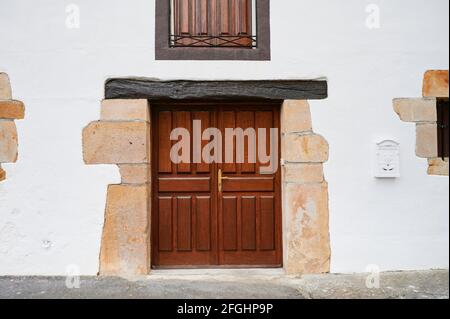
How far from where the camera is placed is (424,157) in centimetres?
484

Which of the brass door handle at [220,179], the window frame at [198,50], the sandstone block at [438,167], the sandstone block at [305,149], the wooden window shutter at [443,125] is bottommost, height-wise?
the brass door handle at [220,179]

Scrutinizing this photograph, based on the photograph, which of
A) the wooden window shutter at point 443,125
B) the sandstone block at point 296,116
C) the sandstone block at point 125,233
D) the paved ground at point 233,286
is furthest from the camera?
the wooden window shutter at point 443,125

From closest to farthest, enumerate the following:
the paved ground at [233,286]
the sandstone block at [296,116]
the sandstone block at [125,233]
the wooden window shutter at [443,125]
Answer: the paved ground at [233,286], the sandstone block at [125,233], the sandstone block at [296,116], the wooden window shutter at [443,125]

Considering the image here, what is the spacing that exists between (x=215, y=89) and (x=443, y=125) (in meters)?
2.36

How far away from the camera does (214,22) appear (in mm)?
4977

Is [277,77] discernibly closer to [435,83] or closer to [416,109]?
[416,109]

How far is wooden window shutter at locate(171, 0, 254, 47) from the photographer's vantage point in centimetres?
494

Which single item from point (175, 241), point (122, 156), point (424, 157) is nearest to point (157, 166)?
point (122, 156)

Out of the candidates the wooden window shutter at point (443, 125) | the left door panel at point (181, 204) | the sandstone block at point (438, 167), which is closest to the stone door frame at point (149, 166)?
the left door panel at point (181, 204)

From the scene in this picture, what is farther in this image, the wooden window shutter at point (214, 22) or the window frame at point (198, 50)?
the wooden window shutter at point (214, 22)

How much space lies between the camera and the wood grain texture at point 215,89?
4734mm

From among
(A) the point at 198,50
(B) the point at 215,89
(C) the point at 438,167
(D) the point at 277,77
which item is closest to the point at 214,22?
(A) the point at 198,50

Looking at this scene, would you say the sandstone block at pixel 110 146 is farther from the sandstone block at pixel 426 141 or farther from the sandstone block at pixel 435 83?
the sandstone block at pixel 435 83

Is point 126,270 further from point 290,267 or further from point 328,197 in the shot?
point 328,197
